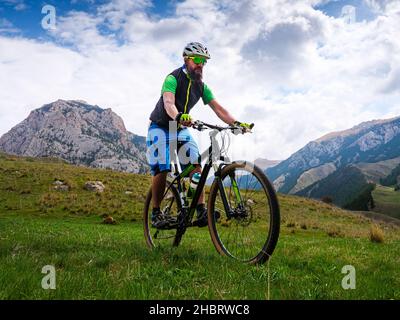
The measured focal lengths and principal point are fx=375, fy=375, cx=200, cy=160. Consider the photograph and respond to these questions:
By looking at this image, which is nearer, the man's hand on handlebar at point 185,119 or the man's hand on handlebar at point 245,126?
the man's hand on handlebar at point 185,119

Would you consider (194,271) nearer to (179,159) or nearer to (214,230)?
(214,230)

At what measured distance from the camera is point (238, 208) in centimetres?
584

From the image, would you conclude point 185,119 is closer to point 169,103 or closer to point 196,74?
point 169,103

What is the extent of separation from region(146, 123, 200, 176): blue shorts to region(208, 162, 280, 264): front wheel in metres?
1.19

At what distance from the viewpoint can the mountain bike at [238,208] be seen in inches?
213

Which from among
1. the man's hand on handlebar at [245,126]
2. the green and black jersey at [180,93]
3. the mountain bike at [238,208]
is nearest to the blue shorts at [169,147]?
the green and black jersey at [180,93]

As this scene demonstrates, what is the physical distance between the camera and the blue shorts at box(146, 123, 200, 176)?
23.7 ft

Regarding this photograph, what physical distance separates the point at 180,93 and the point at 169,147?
3.51ft

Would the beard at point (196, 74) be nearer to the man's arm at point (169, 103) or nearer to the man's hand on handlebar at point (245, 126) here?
the man's arm at point (169, 103)

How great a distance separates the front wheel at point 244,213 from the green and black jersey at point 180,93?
1836 mm

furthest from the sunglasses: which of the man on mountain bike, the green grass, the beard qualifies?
the green grass

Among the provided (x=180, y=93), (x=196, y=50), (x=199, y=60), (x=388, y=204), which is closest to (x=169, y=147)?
(x=180, y=93)
